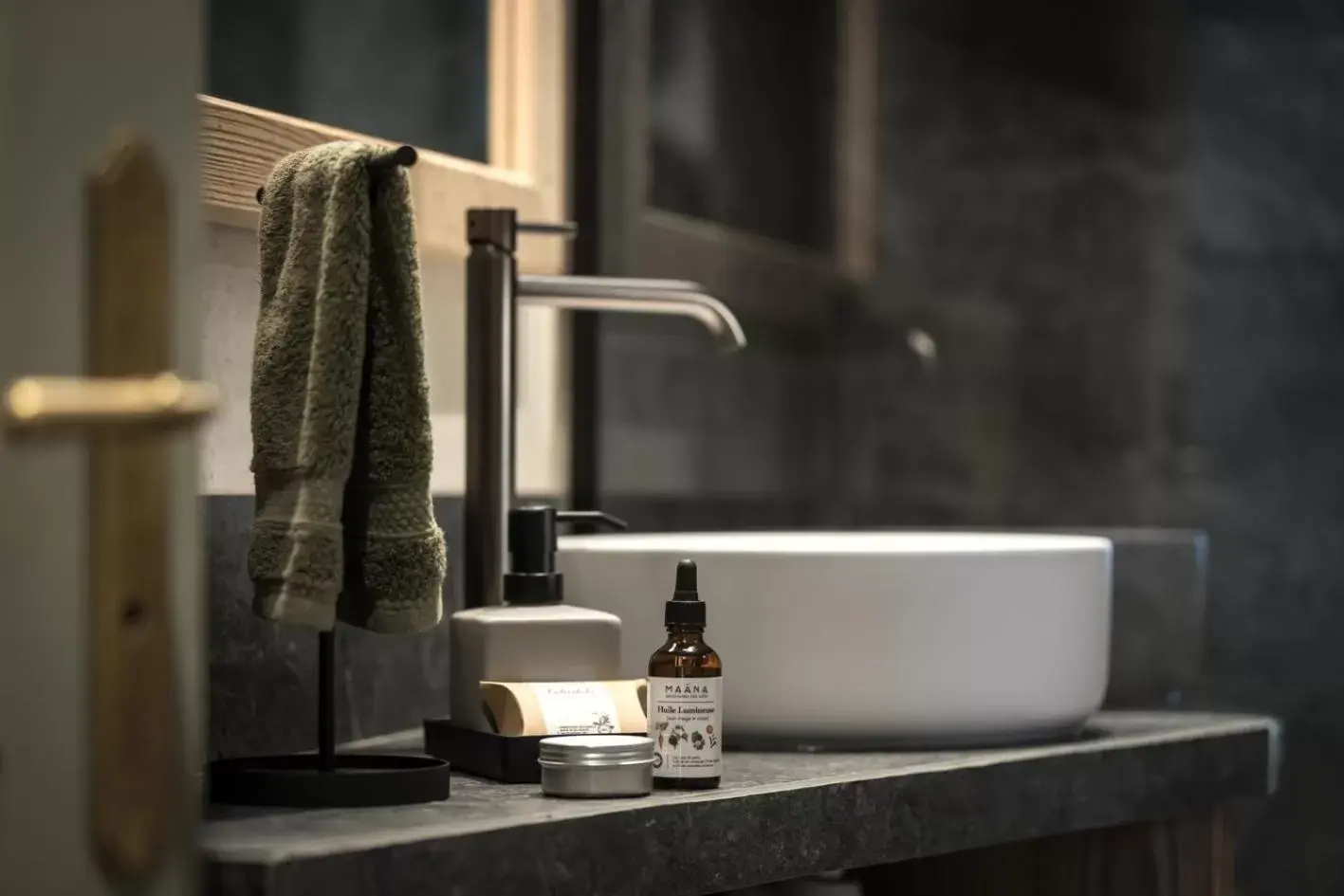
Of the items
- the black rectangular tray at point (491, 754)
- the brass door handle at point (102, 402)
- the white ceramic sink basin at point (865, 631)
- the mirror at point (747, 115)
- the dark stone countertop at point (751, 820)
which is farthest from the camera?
the mirror at point (747, 115)

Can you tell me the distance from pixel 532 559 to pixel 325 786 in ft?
0.72

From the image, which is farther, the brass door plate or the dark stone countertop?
the dark stone countertop

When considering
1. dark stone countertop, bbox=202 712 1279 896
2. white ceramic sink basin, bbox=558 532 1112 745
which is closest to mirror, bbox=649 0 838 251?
white ceramic sink basin, bbox=558 532 1112 745

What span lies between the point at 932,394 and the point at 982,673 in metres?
0.95

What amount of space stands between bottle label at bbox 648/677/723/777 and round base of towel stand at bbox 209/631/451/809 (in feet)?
0.39

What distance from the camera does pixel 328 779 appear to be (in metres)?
0.98

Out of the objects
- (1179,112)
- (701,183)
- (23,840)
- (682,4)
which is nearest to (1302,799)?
(1179,112)

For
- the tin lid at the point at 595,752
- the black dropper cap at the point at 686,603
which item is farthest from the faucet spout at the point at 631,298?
the tin lid at the point at 595,752

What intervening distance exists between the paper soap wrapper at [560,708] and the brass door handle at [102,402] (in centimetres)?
38

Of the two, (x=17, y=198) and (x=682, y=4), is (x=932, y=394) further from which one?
(x=17, y=198)

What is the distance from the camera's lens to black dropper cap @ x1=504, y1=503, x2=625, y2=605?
1.13 m

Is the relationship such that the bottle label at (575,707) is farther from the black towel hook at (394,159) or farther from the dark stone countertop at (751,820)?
the black towel hook at (394,159)

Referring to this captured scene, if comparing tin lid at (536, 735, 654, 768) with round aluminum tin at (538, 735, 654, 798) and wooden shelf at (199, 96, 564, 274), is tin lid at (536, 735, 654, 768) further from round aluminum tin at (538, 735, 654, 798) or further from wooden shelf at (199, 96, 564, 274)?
wooden shelf at (199, 96, 564, 274)

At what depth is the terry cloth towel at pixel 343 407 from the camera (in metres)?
0.96
